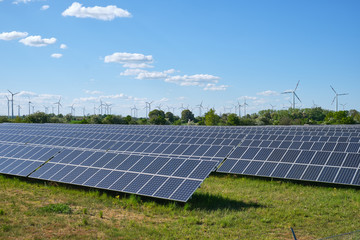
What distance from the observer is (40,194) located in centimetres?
1794

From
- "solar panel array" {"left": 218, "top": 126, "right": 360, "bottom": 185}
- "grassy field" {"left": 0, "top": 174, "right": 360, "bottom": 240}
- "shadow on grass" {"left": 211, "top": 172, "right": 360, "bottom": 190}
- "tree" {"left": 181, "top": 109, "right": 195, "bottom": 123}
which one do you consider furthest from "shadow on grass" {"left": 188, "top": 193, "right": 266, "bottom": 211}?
"tree" {"left": 181, "top": 109, "right": 195, "bottom": 123}

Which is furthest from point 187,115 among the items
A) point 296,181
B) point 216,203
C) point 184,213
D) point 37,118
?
point 184,213

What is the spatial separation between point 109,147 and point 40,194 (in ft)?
37.3

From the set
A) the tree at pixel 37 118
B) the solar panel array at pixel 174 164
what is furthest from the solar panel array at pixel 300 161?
the tree at pixel 37 118

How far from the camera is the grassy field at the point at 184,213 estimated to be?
1202 centimetres

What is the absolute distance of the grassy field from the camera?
12.0m

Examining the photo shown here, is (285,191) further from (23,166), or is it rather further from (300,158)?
(23,166)

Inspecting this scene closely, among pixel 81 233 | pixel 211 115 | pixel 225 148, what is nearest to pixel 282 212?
pixel 81 233

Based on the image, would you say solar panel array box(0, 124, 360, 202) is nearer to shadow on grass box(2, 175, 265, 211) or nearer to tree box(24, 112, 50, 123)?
shadow on grass box(2, 175, 265, 211)

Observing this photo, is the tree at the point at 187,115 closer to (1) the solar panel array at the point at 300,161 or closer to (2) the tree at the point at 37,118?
(2) the tree at the point at 37,118

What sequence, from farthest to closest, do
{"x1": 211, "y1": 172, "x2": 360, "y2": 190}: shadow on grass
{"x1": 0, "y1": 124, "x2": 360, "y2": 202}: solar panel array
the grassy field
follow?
{"x1": 211, "y1": 172, "x2": 360, "y2": 190}: shadow on grass < {"x1": 0, "y1": 124, "x2": 360, "y2": 202}: solar panel array < the grassy field

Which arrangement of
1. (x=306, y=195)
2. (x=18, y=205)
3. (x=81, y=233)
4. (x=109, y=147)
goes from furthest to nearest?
1. (x=109, y=147)
2. (x=306, y=195)
3. (x=18, y=205)
4. (x=81, y=233)

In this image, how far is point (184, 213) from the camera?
47.0ft

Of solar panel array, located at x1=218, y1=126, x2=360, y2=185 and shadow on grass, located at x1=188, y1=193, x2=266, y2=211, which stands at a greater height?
solar panel array, located at x1=218, y1=126, x2=360, y2=185
